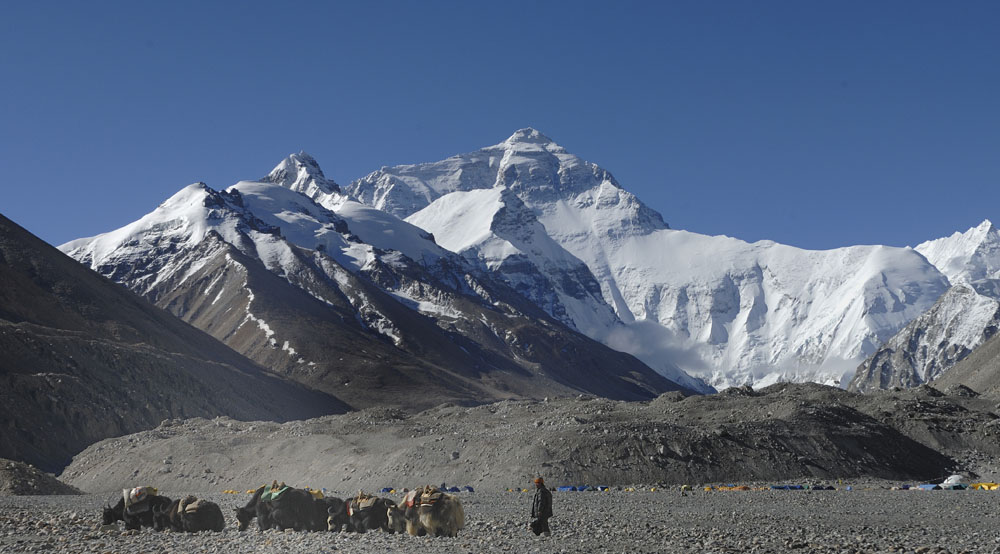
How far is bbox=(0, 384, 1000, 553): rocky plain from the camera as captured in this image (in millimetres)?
33562

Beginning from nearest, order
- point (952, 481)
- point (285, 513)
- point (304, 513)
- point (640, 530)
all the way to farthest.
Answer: point (640, 530)
point (285, 513)
point (304, 513)
point (952, 481)

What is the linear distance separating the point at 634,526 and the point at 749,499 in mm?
15860

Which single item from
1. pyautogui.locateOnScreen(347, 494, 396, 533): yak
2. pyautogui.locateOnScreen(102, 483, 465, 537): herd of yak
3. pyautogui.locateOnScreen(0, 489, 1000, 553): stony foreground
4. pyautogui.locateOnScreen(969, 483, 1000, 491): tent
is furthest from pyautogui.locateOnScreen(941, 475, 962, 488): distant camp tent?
pyautogui.locateOnScreen(347, 494, 396, 533): yak

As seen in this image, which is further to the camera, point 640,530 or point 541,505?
point 640,530

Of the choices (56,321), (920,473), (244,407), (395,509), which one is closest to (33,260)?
(56,321)

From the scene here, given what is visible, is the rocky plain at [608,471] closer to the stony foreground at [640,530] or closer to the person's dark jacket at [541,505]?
the stony foreground at [640,530]

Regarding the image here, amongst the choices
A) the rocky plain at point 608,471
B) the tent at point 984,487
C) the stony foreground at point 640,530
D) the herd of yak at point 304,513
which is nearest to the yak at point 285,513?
the herd of yak at point 304,513

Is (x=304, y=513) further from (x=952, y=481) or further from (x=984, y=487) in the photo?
(x=952, y=481)

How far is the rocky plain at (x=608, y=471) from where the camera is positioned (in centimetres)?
3356

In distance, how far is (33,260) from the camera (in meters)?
173

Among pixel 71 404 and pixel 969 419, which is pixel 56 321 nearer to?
pixel 71 404

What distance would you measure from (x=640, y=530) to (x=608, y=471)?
28161 millimetres

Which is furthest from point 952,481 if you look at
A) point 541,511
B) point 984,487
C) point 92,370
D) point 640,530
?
point 92,370

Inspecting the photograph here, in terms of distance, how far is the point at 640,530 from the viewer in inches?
1384
